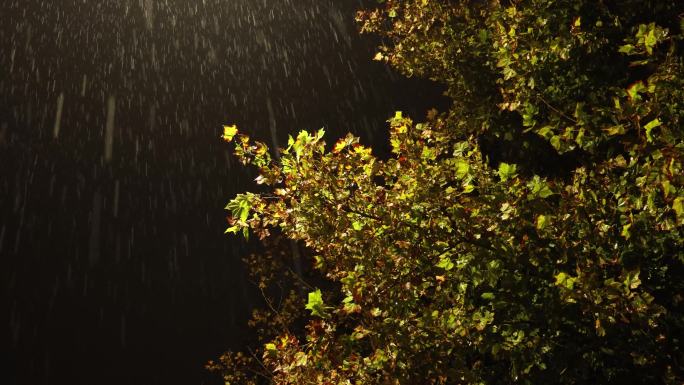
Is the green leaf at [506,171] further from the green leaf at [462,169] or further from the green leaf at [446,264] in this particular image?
the green leaf at [446,264]

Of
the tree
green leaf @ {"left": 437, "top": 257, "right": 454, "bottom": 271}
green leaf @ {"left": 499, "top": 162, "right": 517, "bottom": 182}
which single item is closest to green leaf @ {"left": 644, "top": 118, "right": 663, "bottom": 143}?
the tree

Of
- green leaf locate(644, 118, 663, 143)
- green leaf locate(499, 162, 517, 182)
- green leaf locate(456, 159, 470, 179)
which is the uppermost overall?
green leaf locate(456, 159, 470, 179)

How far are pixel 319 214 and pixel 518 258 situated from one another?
1.40 meters

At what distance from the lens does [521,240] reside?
2.86 meters

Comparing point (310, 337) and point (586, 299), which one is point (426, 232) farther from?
point (310, 337)

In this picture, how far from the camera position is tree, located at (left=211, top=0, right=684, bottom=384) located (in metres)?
2.41

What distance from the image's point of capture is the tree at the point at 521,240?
2406mm

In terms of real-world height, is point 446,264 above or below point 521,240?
below

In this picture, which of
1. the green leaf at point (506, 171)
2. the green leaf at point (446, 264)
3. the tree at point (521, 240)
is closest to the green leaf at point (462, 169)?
the tree at point (521, 240)

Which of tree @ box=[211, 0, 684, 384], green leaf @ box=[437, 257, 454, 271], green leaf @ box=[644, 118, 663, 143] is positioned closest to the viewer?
green leaf @ box=[644, 118, 663, 143]

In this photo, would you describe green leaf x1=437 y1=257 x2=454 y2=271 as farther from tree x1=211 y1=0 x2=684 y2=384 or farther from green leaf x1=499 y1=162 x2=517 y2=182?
green leaf x1=499 y1=162 x2=517 y2=182

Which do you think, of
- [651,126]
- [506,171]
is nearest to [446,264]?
[506,171]

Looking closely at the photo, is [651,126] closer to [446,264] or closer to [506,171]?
[506,171]

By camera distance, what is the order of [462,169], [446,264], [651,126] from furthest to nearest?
[446,264] → [462,169] → [651,126]
